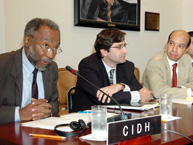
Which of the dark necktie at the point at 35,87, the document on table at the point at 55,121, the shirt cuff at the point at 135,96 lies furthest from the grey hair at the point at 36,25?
the shirt cuff at the point at 135,96

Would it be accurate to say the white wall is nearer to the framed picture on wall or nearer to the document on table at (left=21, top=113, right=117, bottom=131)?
the framed picture on wall

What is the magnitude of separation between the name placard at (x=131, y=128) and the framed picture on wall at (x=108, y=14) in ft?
9.30

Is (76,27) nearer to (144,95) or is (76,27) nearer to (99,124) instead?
→ (144,95)

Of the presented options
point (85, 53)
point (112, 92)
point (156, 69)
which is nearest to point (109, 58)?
point (112, 92)

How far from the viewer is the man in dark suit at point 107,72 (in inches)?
99.8

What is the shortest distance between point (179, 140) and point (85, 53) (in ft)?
9.74

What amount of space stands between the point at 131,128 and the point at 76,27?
296 cm

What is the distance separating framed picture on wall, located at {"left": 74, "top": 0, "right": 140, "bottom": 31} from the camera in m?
3.96

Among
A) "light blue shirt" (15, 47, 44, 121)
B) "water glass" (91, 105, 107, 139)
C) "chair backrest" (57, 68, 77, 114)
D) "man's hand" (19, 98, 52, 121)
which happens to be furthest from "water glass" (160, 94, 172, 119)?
"chair backrest" (57, 68, 77, 114)

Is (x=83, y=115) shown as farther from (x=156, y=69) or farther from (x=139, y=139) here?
(x=156, y=69)

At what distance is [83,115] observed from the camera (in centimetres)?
183

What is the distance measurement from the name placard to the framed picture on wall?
2.83 metres

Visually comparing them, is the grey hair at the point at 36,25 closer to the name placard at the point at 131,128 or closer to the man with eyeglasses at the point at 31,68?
the man with eyeglasses at the point at 31,68

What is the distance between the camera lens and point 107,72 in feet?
9.16
